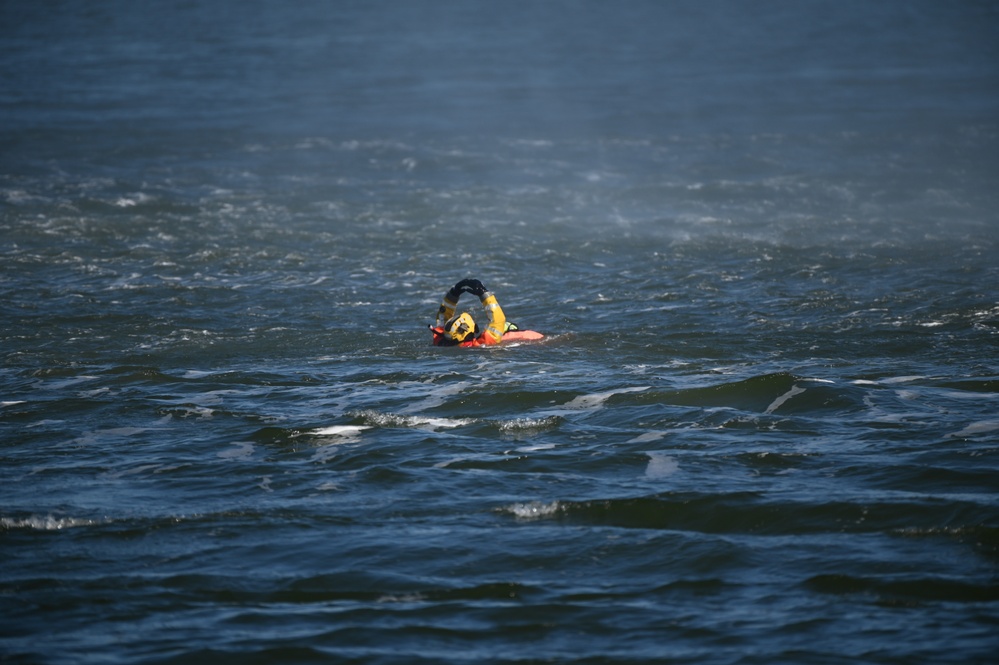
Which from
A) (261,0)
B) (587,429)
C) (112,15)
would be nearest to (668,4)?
(261,0)

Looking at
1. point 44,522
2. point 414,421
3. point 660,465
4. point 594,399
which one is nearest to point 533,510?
point 660,465

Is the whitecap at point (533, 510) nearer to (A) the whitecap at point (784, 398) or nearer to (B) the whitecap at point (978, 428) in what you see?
(A) the whitecap at point (784, 398)

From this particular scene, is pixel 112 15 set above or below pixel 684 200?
above

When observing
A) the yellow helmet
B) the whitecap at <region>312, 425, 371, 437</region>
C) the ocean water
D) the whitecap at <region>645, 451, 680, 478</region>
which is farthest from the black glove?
the whitecap at <region>645, 451, 680, 478</region>

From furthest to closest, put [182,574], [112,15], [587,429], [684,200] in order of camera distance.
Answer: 1. [112,15]
2. [684,200]
3. [587,429]
4. [182,574]

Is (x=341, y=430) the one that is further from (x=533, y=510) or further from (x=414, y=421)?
(x=533, y=510)

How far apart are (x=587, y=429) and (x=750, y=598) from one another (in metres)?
4.98

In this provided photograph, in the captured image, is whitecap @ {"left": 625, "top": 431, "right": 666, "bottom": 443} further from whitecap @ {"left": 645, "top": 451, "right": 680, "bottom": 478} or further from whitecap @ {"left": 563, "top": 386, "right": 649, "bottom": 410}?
whitecap @ {"left": 563, "top": 386, "right": 649, "bottom": 410}

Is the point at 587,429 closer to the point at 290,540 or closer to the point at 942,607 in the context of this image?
the point at 290,540

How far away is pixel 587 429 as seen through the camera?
1411 centimetres

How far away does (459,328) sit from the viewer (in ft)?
60.7

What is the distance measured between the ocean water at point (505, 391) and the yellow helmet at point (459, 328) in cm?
45

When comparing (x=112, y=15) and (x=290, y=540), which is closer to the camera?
(x=290, y=540)

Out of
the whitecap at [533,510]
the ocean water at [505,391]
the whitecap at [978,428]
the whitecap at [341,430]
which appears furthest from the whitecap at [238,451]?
the whitecap at [978,428]
